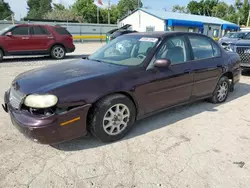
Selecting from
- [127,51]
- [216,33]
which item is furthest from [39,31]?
[216,33]

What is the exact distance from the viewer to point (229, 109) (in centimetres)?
451

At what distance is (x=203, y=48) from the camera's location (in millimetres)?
4344

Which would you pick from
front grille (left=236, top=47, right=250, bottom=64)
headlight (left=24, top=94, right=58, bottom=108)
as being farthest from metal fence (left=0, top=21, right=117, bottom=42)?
headlight (left=24, top=94, right=58, bottom=108)

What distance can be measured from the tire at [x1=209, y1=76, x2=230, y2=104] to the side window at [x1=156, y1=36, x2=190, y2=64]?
4.09 ft

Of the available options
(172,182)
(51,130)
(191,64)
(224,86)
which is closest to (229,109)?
(224,86)

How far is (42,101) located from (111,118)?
947 mm

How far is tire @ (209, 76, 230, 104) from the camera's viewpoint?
15.3 ft

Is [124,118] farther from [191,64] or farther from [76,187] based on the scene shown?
[191,64]

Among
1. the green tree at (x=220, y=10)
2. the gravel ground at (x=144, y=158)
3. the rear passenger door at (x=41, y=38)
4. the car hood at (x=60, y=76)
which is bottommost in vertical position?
the gravel ground at (x=144, y=158)

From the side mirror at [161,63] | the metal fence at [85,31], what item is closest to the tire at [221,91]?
the side mirror at [161,63]

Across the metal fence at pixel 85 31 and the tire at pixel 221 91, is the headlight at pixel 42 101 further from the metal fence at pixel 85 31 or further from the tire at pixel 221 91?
the metal fence at pixel 85 31

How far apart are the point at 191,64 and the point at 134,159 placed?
2.10 m

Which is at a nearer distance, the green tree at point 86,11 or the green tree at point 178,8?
the green tree at point 86,11

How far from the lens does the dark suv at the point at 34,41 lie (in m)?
9.54
